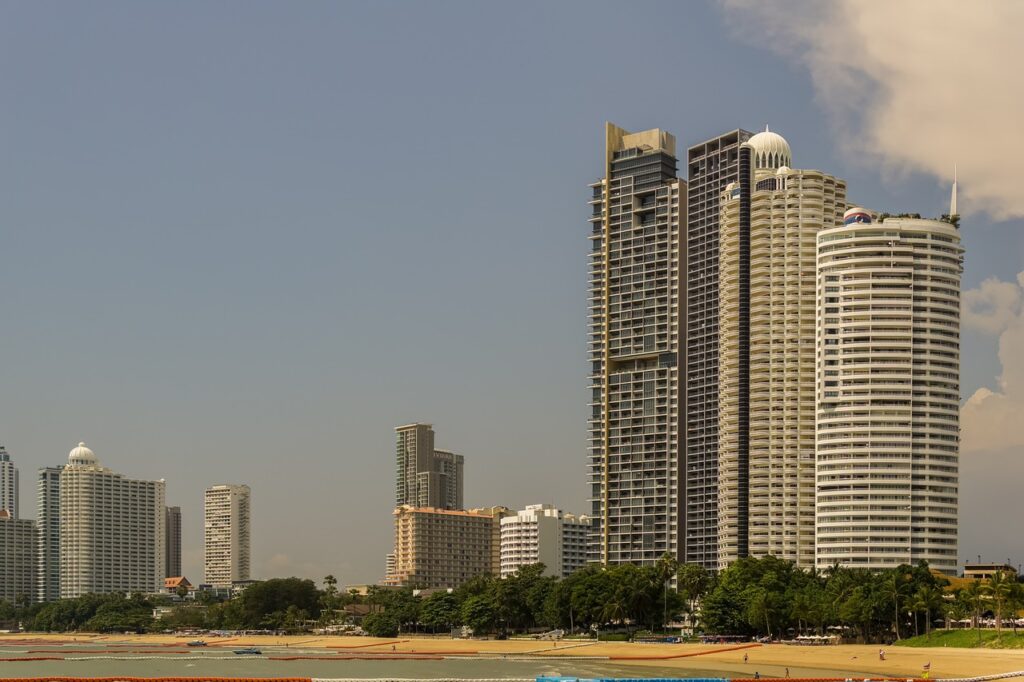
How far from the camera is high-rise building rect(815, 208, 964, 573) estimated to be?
179m

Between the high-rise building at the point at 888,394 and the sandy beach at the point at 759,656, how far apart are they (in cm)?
3738

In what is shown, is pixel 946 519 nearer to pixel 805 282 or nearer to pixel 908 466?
pixel 908 466

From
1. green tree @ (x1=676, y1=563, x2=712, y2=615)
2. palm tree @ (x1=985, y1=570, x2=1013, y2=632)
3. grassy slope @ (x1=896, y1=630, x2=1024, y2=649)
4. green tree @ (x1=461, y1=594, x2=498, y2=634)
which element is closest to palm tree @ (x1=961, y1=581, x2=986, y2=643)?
grassy slope @ (x1=896, y1=630, x2=1024, y2=649)

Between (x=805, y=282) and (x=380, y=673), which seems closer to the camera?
(x=380, y=673)

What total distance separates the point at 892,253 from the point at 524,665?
84.3 meters

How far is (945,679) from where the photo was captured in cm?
9856

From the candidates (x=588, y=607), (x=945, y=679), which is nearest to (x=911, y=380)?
(x=588, y=607)

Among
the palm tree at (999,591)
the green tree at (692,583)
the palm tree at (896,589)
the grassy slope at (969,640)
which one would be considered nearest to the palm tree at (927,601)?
the palm tree at (896,589)

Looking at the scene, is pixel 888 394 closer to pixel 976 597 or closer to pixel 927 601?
pixel 927 601

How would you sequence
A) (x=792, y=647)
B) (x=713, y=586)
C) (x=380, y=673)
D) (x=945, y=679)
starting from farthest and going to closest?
(x=713, y=586), (x=792, y=647), (x=380, y=673), (x=945, y=679)

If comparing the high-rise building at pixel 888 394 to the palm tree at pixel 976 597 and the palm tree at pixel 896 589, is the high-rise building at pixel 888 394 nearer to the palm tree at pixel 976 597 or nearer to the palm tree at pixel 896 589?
the palm tree at pixel 896 589

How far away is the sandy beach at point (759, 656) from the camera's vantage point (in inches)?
4385

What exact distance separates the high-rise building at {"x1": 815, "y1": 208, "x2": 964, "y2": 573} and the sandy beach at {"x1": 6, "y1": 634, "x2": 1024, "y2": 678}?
37381mm

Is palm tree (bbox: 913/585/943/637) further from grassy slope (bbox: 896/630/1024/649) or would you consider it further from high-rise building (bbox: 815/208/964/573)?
high-rise building (bbox: 815/208/964/573)
